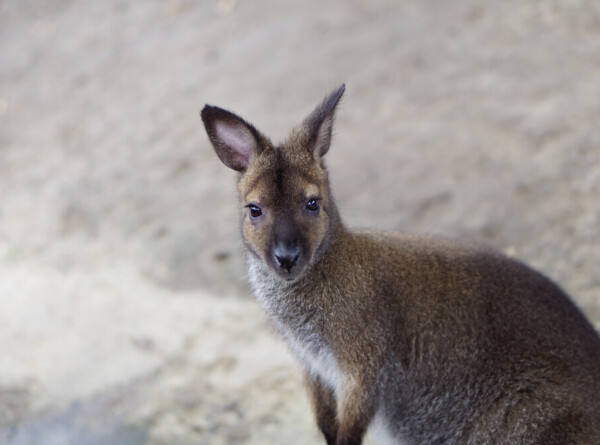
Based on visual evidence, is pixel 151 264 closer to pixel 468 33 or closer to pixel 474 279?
pixel 474 279

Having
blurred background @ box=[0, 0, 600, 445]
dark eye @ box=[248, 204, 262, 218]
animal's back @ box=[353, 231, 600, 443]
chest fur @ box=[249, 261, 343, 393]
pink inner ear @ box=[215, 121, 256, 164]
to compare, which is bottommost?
animal's back @ box=[353, 231, 600, 443]

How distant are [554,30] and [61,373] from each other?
4974mm

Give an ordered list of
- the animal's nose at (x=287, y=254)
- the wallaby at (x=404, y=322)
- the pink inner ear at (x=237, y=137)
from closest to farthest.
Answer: the animal's nose at (x=287, y=254) < the wallaby at (x=404, y=322) < the pink inner ear at (x=237, y=137)

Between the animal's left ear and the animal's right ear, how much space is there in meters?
0.21

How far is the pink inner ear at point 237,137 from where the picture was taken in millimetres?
3230

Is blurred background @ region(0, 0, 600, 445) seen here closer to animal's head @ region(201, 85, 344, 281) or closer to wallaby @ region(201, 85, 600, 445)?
wallaby @ region(201, 85, 600, 445)

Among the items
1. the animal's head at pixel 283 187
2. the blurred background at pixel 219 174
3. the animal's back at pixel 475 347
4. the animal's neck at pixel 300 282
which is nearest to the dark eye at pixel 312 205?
the animal's head at pixel 283 187

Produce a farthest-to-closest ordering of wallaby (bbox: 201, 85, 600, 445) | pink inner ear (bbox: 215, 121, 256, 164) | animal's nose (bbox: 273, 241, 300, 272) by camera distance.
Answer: pink inner ear (bbox: 215, 121, 256, 164), wallaby (bbox: 201, 85, 600, 445), animal's nose (bbox: 273, 241, 300, 272)

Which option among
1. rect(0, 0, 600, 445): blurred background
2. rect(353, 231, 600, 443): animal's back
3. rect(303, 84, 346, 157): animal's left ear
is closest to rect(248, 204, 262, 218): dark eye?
rect(303, 84, 346, 157): animal's left ear

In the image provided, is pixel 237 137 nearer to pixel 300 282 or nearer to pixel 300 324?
pixel 300 282

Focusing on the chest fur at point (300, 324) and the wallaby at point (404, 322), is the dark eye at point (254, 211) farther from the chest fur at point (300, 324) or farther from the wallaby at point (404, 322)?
the chest fur at point (300, 324)

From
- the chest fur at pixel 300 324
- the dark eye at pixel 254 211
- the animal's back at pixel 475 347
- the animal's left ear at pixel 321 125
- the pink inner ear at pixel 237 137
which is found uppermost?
the pink inner ear at pixel 237 137

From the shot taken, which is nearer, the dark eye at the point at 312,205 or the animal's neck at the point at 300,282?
the dark eye at the point at 312,205

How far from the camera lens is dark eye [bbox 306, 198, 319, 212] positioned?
311 cm
